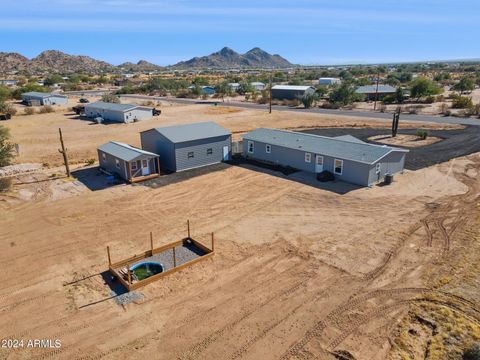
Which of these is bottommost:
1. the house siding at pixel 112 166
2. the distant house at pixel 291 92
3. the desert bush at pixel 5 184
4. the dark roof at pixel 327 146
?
the desert bush at pixel 5 184

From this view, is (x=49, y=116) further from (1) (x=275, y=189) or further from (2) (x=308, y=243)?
(2) (x=308, y=243)

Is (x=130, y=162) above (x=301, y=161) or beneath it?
above

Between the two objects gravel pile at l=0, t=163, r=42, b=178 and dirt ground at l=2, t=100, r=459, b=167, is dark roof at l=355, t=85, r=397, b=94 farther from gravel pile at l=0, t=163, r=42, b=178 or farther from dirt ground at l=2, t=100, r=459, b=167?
gravel pile at l=0, t=163, r=42, b=178

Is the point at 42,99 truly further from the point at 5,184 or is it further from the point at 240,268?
the point at 240,268

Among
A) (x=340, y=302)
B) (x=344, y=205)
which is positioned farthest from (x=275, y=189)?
(x=340, y=302)

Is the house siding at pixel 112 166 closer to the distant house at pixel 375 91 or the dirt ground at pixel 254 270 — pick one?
the dirt ground at pixel 254 270

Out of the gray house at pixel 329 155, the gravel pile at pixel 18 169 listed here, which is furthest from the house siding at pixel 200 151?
the gravel pile at pixel 18 169

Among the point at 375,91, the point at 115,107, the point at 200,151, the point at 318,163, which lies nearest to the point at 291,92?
the point at 375,91
